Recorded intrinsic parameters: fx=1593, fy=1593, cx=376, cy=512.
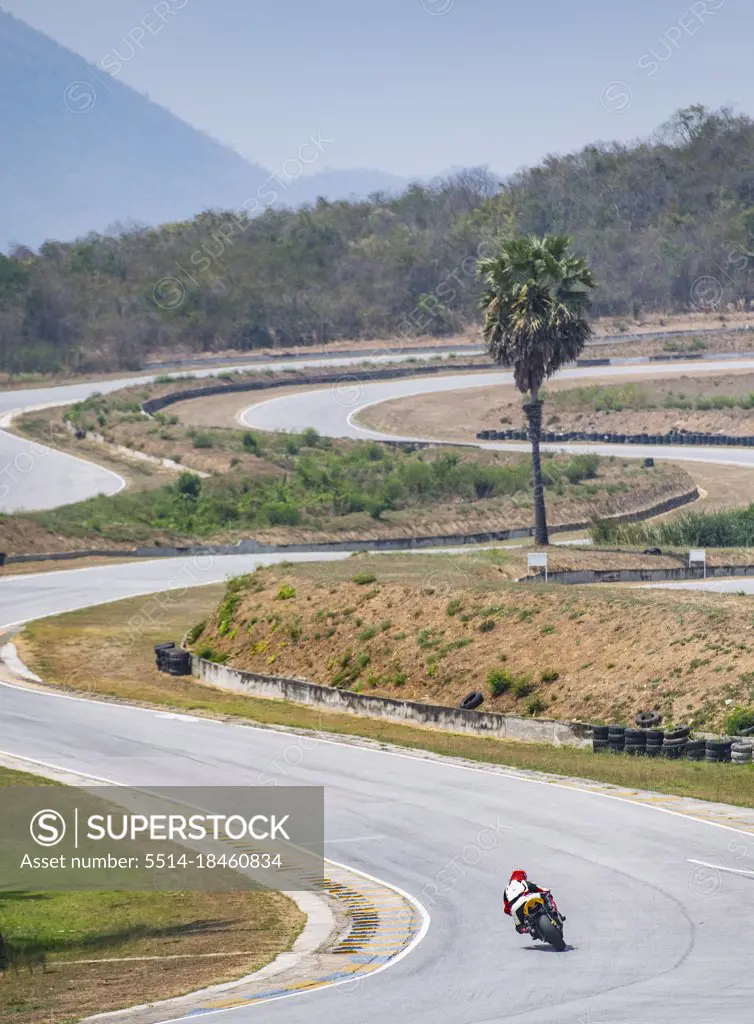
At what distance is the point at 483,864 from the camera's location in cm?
2478

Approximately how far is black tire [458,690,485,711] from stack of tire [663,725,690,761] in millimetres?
7434

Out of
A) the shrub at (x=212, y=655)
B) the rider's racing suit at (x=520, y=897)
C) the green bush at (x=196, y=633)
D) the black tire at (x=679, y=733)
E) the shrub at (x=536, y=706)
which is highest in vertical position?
the rider's racing suit at (x=520, y=897)

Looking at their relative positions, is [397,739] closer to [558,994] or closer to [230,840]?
[230,840]

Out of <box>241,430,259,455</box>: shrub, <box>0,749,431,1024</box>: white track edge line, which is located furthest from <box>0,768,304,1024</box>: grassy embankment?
<box>241,430,259,455</box>: shrub

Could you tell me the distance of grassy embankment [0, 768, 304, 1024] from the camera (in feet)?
59.7

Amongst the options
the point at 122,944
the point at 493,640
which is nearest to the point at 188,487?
the point at 493,640

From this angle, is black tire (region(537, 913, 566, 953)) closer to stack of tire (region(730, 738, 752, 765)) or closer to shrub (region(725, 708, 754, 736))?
stack of tire (region(730, 738, 752, 765))

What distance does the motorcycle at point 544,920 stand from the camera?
1903cm

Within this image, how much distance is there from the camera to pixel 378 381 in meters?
131

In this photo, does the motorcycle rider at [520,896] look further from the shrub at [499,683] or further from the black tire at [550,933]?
the shrub at [499,683]

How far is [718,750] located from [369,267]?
483 ft

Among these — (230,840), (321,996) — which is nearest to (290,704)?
(230,840)

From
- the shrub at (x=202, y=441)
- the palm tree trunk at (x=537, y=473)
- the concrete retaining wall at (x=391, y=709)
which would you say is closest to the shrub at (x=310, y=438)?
the shrub at (x=202, y=441)

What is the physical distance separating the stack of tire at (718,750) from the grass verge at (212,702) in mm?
559
